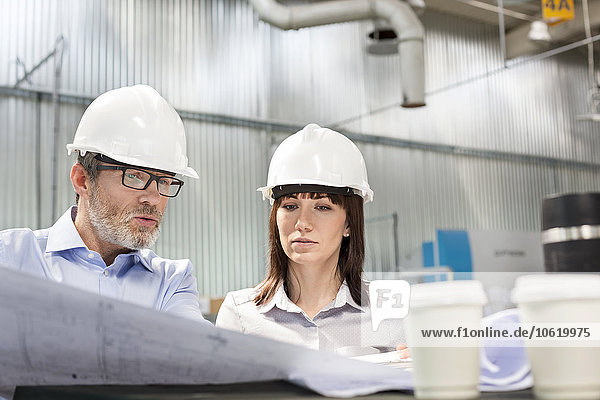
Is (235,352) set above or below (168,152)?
below

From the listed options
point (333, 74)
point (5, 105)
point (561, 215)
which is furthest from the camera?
point (333, 74)

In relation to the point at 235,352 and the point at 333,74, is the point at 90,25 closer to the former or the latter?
the point at 333,74

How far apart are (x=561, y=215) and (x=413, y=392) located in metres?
0.60

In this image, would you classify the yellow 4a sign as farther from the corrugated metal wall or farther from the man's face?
the man's face

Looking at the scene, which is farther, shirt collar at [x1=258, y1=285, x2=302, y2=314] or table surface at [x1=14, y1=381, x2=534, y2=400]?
shirt collar at [x1=258, y1=285, x2=302, y2=314]

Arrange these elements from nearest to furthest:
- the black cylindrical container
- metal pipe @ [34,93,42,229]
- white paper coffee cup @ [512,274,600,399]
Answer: white paper coffee cup @ [512,274,600,399], the black cylindrical container, metal pipe @ [34,93,42,229]

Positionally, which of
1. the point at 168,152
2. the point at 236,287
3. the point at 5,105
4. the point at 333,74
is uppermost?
the point at 333,74

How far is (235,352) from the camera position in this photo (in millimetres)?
639

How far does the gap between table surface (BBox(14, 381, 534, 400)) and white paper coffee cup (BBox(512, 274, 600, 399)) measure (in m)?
0.05

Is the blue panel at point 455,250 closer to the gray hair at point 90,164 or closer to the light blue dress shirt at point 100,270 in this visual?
the light blue dress shirt at point 100,270

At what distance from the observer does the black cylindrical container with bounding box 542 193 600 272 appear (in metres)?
1.06

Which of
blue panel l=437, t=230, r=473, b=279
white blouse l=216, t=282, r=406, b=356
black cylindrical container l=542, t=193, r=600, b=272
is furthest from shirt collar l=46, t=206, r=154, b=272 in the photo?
blue panel l=437, t=230, r=473, b=279

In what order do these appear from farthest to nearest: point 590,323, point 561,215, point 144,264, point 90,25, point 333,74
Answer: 1. point 333,74
2. point 90,25
3. point 144,264
4. point 561,215
5. point 590,323

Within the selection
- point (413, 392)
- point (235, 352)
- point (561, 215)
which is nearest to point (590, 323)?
point (413, 392)
